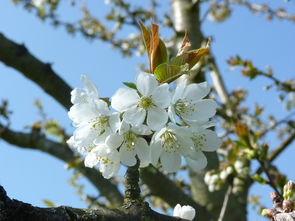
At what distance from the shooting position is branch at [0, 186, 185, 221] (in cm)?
71

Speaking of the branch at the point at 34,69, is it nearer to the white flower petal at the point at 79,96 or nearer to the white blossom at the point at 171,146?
the white flower petal at the point at 79,96

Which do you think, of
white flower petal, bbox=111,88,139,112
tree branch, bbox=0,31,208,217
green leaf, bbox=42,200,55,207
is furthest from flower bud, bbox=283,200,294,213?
tree branch, bbox=0,31,208,217

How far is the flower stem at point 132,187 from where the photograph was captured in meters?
0.94

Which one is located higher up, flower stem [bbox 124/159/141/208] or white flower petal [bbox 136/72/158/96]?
white flower petal [bbox 136/72/158/96]

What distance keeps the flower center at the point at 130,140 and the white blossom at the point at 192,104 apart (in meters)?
0.15

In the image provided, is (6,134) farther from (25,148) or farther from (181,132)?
(181,132)

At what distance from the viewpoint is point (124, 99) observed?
42.1 inches

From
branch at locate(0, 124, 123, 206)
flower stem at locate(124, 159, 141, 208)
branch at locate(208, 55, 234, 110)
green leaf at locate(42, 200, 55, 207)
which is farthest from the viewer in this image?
branch at locate(208, 55, 234, 110)

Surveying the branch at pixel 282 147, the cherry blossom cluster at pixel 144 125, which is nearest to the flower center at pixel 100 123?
the cherry blossom cluster at pixel 144 125

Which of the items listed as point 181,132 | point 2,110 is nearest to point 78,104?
point 181,132

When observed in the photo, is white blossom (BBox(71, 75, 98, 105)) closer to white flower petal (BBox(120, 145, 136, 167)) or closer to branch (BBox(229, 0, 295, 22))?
white flower petal (BBox(120, 145, 136, 167))

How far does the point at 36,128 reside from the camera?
3785mm

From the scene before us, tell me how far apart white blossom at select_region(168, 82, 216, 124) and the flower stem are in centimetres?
20

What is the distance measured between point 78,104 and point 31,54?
68.1 inches
